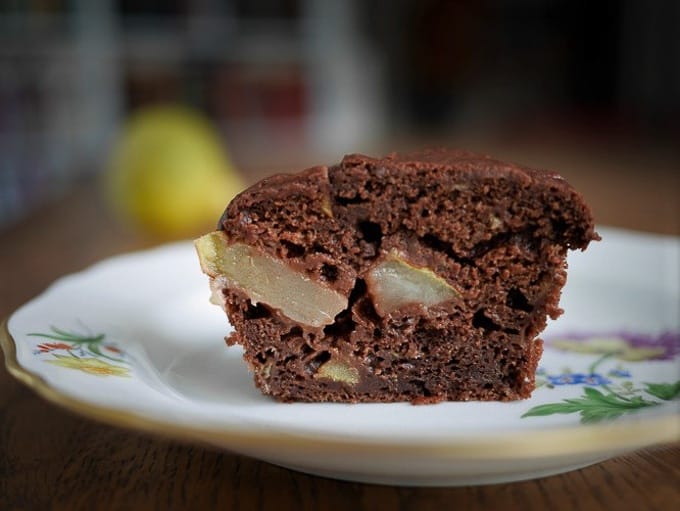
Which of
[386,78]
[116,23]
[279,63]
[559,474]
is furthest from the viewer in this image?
[386,78]

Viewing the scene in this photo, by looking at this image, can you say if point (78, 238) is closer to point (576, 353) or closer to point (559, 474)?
point (576, 353)

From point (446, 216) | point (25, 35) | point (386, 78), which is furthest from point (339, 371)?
point (386, 78)

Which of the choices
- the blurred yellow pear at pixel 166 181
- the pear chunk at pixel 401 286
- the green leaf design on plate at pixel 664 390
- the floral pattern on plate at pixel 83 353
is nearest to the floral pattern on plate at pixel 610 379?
the green leaf design on plate at pixel 664 390

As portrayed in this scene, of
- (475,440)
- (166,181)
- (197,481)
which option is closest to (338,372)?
(197,481)

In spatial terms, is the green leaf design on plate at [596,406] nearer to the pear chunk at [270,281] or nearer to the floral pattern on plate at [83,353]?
the pear chunk at [270,281]

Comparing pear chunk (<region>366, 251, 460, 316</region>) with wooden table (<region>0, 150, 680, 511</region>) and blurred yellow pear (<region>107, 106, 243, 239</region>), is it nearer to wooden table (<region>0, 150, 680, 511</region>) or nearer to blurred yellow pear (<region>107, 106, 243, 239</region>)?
wooden table (<region>0, 150, 680, 511</region>)

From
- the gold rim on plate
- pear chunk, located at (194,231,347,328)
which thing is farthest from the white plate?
pear chunk, located at (194,231,347,328)
